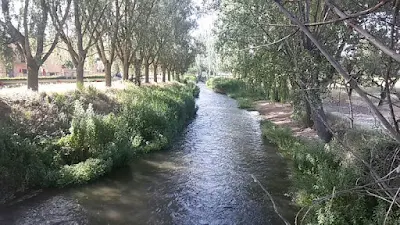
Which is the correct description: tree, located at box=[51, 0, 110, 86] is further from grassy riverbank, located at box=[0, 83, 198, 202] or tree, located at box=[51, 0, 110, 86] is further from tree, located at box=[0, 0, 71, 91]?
grassy riverbank, located at box=[0, 83, 198, 202]

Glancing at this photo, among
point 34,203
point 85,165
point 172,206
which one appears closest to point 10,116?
point 85,165

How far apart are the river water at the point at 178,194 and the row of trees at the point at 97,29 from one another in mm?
8122

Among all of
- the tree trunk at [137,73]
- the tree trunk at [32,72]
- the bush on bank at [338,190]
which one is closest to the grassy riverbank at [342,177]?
the bush on bank at [338,190]

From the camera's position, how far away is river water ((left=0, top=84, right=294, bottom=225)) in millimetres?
10258

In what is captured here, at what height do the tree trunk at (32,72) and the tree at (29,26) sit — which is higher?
the tree at (29,26)

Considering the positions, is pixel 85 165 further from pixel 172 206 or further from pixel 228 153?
pixel 228 153

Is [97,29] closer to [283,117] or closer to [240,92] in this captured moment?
[283,117]

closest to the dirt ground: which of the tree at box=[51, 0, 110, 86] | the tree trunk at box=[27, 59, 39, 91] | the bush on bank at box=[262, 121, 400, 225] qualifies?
the bush on bank at box=[262, 121, 400, 225]

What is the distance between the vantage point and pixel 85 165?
1370cm

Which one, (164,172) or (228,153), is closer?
(164,172)

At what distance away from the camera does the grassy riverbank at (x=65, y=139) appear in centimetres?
1221

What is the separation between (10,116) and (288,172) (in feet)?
34.5

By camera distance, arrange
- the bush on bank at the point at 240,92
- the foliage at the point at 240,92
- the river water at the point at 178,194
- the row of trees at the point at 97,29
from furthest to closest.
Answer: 1. the bush on bank at the point at 240,92
2. the foliage at the point at 240,92
3. the row of trees at the point at 97,29
4. the river water at the point at 178,194

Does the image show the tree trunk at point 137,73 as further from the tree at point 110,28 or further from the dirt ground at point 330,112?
the dirt ground at point 330,112
